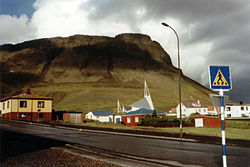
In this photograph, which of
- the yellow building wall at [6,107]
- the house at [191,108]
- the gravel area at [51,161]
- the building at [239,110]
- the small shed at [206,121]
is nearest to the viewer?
the gravel area at [51,161]

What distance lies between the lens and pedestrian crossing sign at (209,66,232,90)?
349 inches

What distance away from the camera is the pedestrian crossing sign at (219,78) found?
887 centimetres

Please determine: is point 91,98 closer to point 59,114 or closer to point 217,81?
point 59,114

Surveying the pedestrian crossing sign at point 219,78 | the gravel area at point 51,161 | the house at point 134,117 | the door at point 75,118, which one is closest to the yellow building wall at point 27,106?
the door at point 75,118

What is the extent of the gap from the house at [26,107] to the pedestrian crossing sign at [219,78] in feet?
179

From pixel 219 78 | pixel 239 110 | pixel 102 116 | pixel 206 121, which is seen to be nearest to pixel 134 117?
pixel 206 121

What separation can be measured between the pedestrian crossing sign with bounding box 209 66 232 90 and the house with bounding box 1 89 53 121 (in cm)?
5449

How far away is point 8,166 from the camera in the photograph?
374 inches

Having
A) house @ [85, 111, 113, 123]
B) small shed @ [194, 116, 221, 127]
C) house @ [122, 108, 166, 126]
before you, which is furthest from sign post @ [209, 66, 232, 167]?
house @ [85, 111, 113, 123]

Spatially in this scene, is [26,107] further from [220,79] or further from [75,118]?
[220,79]

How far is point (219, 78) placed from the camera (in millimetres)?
8977

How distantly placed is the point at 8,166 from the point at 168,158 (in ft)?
25.4

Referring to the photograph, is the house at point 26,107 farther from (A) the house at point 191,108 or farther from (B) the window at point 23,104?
(A) the house at point 191,108

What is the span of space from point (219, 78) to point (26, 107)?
5922 cm
